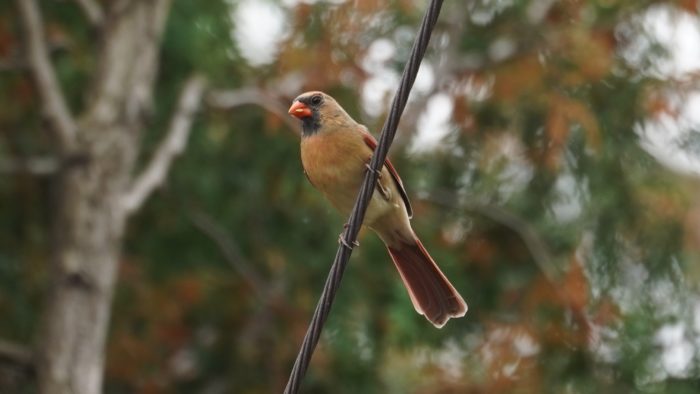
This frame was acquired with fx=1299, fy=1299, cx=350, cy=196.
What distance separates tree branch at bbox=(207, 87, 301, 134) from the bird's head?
3046 mm

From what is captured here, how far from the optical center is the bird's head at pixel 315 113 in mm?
5098

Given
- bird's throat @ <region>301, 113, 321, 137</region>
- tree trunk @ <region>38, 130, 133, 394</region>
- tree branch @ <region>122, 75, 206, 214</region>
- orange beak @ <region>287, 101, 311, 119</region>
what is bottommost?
bird's throat @ <region>301, 113, 321, 137</region>

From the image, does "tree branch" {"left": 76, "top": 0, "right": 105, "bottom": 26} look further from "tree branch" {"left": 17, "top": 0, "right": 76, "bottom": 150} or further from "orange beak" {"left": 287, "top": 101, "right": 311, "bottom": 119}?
"orange beak" {"left": 287, "top": 101, "right": 311, "bottom": 119}

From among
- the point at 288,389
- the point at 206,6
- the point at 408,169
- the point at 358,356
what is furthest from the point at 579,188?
the point at 288,389

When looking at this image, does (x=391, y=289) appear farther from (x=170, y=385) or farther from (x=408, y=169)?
(x=170, y=385)

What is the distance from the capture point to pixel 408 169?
8.95 m

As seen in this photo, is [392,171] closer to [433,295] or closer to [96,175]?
[433,295]

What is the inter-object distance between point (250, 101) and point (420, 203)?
4.85 feet

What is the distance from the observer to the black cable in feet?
11.9

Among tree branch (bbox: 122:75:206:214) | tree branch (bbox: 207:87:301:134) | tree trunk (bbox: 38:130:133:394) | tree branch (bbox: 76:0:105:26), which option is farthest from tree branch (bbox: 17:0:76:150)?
tree branch (bbox: 207:87:301:134)

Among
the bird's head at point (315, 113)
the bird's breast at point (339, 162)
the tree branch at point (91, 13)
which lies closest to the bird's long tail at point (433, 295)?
the bird's breast at point (339, 162)

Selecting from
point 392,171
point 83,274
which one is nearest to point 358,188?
point 392,171

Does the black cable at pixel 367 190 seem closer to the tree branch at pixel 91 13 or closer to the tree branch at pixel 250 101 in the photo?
the tree branch at pixel 250 101

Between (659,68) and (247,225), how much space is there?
307 cm
